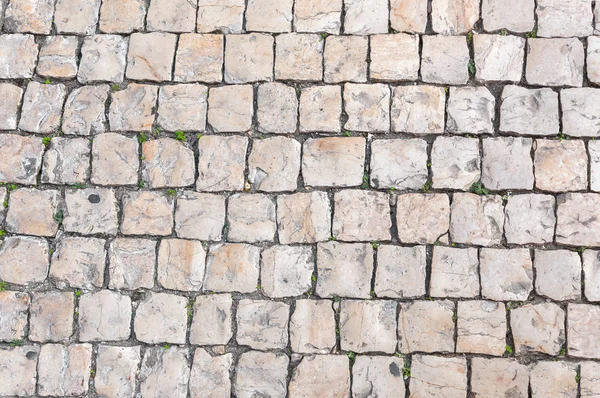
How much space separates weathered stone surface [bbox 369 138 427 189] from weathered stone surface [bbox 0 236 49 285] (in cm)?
237

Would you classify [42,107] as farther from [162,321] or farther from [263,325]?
Answer: [263,325]

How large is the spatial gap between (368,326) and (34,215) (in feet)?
8.09

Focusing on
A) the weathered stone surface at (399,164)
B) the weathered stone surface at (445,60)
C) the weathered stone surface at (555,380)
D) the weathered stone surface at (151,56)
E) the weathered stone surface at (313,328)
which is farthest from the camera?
the weathered stone surface at (151,56)

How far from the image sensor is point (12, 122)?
4.59 meters

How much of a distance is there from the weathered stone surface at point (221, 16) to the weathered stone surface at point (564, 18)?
216cm

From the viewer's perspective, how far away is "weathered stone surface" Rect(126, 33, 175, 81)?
4.60m

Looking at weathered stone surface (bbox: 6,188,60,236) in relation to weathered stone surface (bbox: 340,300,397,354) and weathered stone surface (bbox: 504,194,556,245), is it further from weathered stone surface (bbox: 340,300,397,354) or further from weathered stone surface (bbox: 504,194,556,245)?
weathered stone surface (bbox: 504,194,556,245)

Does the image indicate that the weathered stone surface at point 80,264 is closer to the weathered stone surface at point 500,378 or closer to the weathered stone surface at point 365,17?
the weathered stone surface at point 365,17

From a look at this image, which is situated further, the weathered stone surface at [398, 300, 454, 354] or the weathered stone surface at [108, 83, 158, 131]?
the weathered stone surface at [108, 83, 158, 131]

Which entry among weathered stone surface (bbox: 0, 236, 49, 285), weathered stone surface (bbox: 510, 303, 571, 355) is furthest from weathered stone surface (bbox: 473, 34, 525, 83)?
weathered stone surface (bbox: 0, 236, 49, 285)

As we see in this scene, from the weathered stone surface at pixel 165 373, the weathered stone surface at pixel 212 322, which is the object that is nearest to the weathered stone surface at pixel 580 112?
the weathered stone surface at pixel 212 322

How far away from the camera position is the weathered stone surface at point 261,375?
4262 mm

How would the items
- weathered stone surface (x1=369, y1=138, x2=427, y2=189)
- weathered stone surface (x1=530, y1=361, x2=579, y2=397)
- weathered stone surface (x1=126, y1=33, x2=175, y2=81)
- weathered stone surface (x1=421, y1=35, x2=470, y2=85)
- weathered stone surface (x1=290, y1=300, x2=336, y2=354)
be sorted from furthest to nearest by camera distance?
weathered stone surface (x1=126, y1=33, x2=175, y2=81), weathered stone surface (x1=421, y1=35, x2=470, y2=85), weathered stone surface (x1=369, y1=138, x2=427, y2=189), weathered stone surface (x1=290, y1=300, x2=336, y2=354), weathered stone surface (x1=530, y1=361, x2=579, y2=397)

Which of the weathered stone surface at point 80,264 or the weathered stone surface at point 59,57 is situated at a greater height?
the weathered stone surface at point 59,57
